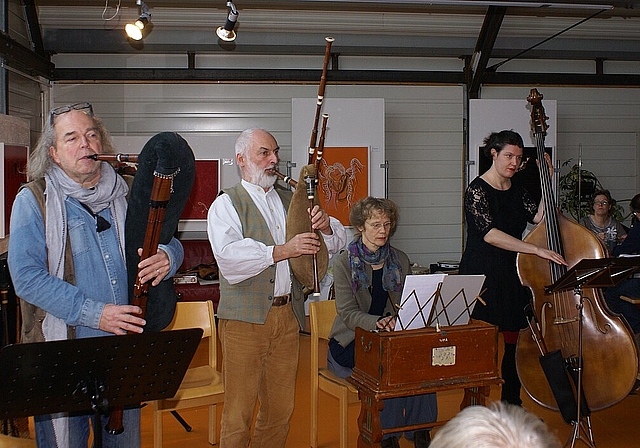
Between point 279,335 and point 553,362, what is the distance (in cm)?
148

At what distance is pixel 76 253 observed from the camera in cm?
215

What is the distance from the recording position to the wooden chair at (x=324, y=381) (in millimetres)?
3451

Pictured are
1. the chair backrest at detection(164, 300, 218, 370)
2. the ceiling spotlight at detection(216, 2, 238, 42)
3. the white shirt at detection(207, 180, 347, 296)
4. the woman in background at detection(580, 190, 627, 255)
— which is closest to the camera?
the white shirt at detection(207, 180, 347, 296)

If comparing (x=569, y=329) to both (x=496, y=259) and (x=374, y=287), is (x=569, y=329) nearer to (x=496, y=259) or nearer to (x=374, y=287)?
(x=496, y=259)

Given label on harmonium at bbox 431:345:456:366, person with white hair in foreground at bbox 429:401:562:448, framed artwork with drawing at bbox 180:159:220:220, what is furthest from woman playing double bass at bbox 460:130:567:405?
framed artwork with drawing at bbox 180:159:220:220

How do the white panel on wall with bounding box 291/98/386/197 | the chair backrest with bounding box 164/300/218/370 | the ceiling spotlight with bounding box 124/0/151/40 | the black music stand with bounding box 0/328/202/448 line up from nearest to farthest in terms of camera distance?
the black music stand with bounding box 0/328/202/448 < the chair backrest with bounding box 164/300/218/370 < the ceiling spotlight with bounding box 124/0/151/40 < the white panel on wall with bounding box 291/98/386/197

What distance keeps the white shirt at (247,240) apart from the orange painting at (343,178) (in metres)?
4.16

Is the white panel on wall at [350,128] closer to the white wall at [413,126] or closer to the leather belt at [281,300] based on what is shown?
the white wall at [413,126]

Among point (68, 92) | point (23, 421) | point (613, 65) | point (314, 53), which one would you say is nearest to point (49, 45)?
point (68, 92)

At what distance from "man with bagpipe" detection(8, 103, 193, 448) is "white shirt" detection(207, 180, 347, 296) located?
60 cm

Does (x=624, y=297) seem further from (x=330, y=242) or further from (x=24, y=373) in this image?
(x=24, y=373)

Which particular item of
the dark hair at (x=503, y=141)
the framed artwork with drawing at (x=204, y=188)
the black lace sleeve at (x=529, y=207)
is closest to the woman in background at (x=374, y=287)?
the dark hair at (x=503, y=141)

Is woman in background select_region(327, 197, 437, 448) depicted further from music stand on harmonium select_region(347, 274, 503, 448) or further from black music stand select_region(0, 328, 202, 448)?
black music stand select_region(0, 328, 202, 448)

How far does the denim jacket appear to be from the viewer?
2.02 meters
